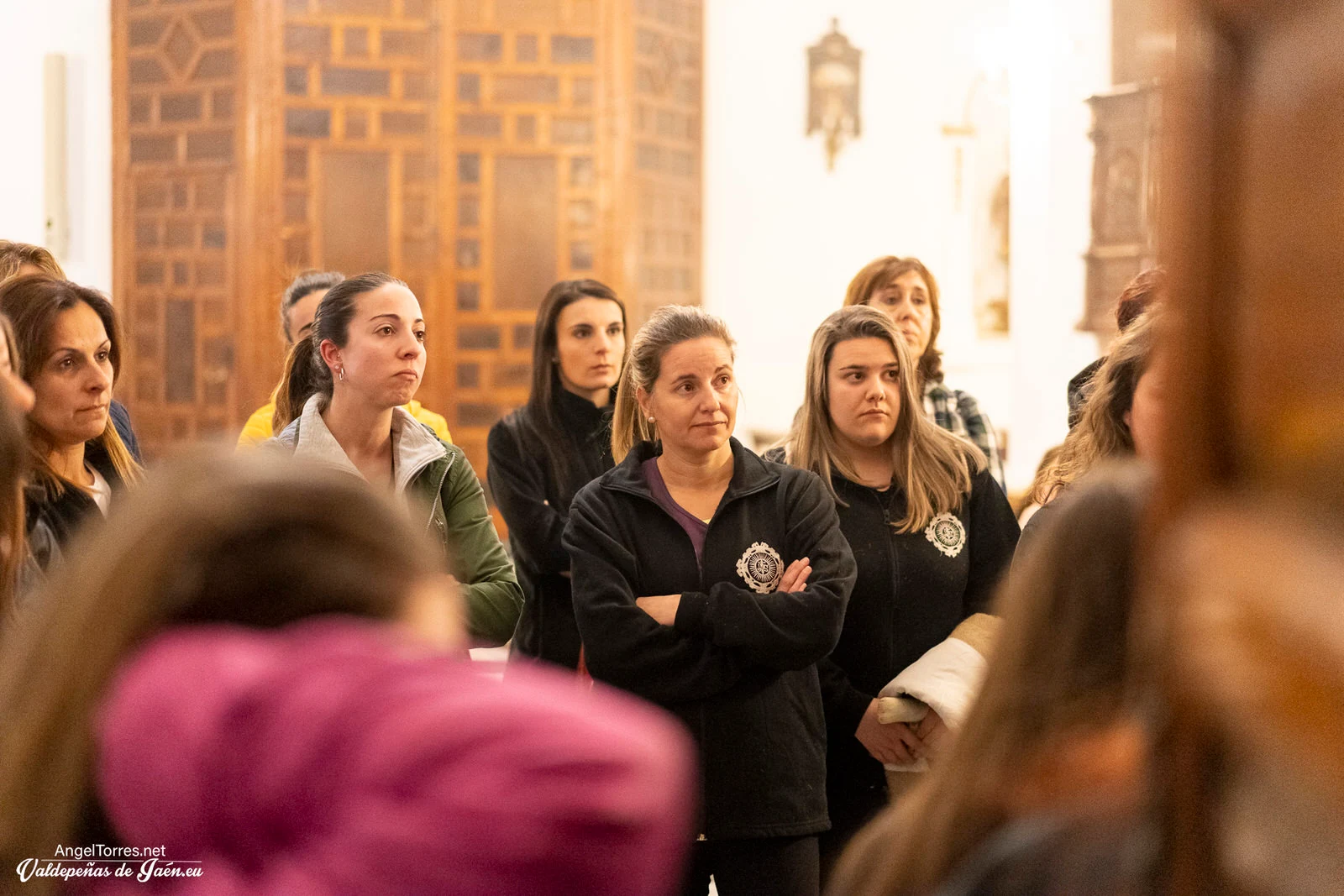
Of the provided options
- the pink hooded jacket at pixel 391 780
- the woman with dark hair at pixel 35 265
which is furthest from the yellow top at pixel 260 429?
the pink hooded jacket at pixel 391 780

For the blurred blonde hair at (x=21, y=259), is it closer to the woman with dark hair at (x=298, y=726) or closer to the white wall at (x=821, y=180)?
the woman with dark hair at (x=298, y=726)

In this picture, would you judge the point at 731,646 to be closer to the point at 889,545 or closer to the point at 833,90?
the point at 889,545

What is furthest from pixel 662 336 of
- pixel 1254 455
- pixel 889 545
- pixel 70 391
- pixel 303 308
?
pixel 1254 455

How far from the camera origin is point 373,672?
3.25ft

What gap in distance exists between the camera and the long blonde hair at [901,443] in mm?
3602

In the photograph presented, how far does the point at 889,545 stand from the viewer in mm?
3520

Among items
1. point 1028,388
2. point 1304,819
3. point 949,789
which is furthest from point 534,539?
point 1028,388

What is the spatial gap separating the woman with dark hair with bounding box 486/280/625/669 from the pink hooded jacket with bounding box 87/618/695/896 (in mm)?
3230

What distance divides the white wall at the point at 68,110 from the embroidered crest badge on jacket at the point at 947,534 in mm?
7918

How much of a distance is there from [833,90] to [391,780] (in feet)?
33.3

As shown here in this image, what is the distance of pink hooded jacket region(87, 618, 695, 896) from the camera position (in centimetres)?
90

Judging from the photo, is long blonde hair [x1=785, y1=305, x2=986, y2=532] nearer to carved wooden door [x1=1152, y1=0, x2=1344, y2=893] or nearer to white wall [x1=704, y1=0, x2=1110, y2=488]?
carved wooden door [x1=1152, y1=0, x2=1344, y2=893]

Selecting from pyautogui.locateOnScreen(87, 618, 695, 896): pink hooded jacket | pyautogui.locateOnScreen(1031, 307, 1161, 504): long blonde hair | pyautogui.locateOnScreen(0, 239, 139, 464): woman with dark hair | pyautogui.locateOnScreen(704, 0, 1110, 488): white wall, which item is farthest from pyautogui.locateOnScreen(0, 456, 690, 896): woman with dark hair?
pyautogui.locateOnScreen(704, 0, 1110, 488): white wall

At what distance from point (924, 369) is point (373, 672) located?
13.2 feet
